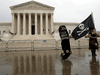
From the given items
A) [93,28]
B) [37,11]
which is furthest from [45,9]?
[93,28]

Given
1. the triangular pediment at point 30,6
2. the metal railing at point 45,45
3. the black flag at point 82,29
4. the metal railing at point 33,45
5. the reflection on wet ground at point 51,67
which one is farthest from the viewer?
the triangular pediment at point 30,6

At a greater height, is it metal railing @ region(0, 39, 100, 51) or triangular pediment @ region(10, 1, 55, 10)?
triangular pediment @ region(10, 1, 55, 10)

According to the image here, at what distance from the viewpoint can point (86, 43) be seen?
17047mm

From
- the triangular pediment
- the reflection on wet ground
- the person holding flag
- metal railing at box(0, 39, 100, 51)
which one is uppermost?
the triangular pediment

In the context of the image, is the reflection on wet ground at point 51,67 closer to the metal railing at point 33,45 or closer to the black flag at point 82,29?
the black flag at point 82,29

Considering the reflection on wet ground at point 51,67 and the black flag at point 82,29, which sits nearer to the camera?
the reflection on wet ground at point 51,67

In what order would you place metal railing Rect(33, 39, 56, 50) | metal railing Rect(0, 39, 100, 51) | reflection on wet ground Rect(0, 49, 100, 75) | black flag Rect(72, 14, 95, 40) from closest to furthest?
reflection on wet ground Rect(0, 49, 100, 75), black flag Rect(72, 14, 95, 40), metal railing Rect(0, 39, 100, 51), metal railing Rect(33, 39, 56, 50)

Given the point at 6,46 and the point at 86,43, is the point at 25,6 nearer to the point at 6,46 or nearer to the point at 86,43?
the point at 6,46

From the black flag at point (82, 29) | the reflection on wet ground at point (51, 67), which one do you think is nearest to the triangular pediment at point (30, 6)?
the black flag at point (82, 29)

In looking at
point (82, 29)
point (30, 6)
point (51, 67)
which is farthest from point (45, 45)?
point (30, 6)

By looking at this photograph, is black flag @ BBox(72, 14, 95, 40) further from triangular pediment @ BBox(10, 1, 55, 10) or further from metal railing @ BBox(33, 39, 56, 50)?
triangular pediment @ BBox(10, 1, 55, 10)

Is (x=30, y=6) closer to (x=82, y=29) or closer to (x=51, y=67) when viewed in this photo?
(x=82, y=29)

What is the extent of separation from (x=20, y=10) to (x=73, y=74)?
3948cm

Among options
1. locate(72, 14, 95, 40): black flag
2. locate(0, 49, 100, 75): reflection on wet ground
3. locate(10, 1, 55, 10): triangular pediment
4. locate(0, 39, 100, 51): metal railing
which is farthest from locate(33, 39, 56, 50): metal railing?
locate(10, 1, 55, 10): triangular pediment
